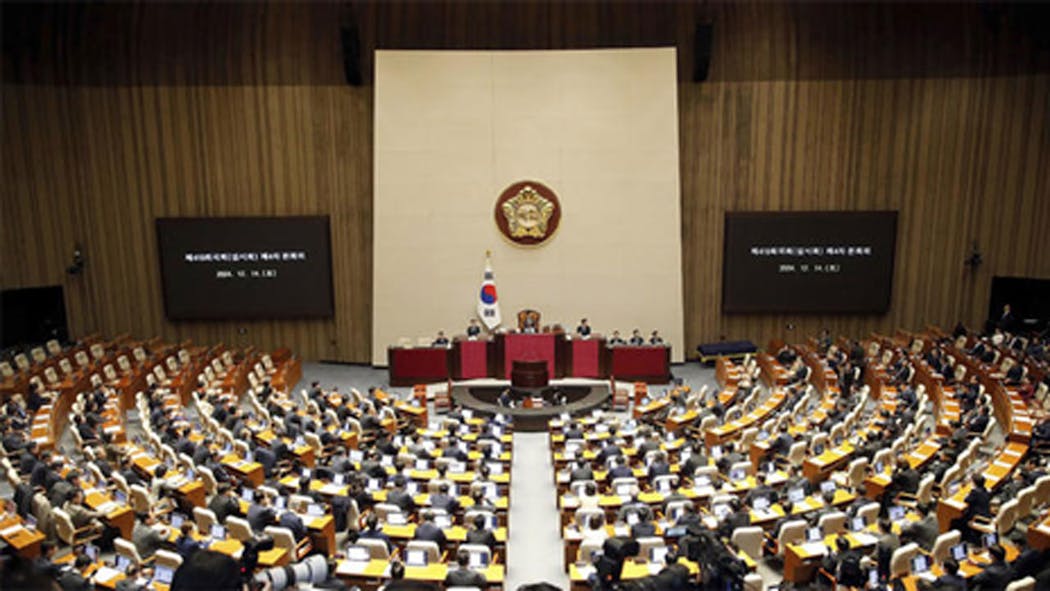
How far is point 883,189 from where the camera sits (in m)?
20.4

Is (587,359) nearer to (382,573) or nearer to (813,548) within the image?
(813,548)

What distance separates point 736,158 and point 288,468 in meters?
14.9

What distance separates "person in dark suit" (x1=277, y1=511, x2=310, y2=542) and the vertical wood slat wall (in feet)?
38.3

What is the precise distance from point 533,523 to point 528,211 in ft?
35.8

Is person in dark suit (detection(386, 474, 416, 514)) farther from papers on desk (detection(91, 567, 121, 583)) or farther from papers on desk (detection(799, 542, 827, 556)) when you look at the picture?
papers on desk (detection(799, 542, 827, 556))

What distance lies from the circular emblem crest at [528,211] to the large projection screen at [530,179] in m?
0.26

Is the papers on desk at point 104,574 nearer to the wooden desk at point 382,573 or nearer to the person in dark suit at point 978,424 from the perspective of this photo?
the wooden desk at point 382,573

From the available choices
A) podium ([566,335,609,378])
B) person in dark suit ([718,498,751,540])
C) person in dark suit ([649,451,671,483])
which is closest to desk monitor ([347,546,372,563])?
person in dark suit ([718,498,751,540])

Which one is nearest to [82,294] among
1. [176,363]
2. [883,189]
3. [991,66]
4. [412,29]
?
[176,363]

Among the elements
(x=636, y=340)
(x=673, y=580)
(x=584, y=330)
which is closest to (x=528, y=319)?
(x=584, y=330)

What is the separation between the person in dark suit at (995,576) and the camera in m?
7.35

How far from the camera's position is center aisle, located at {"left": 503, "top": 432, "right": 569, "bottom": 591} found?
9438mm

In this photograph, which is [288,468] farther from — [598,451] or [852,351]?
[852,351]

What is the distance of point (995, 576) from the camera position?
7367 millimetres
